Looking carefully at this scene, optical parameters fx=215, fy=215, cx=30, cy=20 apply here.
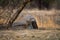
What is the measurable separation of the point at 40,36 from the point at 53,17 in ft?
12.7

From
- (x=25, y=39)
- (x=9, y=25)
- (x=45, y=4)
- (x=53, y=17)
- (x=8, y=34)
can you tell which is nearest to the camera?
(x=25, y=39)

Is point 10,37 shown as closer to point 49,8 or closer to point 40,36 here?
point 40,36

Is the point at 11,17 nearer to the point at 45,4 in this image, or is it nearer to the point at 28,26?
the point at 28,26

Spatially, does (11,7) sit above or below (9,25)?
above

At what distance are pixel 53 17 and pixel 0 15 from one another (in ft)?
9.28

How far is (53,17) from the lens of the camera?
6.80 metres

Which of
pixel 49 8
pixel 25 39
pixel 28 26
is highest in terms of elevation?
pixel 25 39

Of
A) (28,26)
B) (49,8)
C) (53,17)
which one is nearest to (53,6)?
(49,8)

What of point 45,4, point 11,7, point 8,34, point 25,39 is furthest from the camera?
point 45,4

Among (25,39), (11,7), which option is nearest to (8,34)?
(25,39)

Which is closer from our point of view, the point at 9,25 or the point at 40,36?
the point at 40,36

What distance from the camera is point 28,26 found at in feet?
14.0

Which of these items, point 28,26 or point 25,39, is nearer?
point 25,39

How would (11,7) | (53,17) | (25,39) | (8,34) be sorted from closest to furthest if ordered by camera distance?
(25,39)
(8,34)
(11,7)
(53,17)
